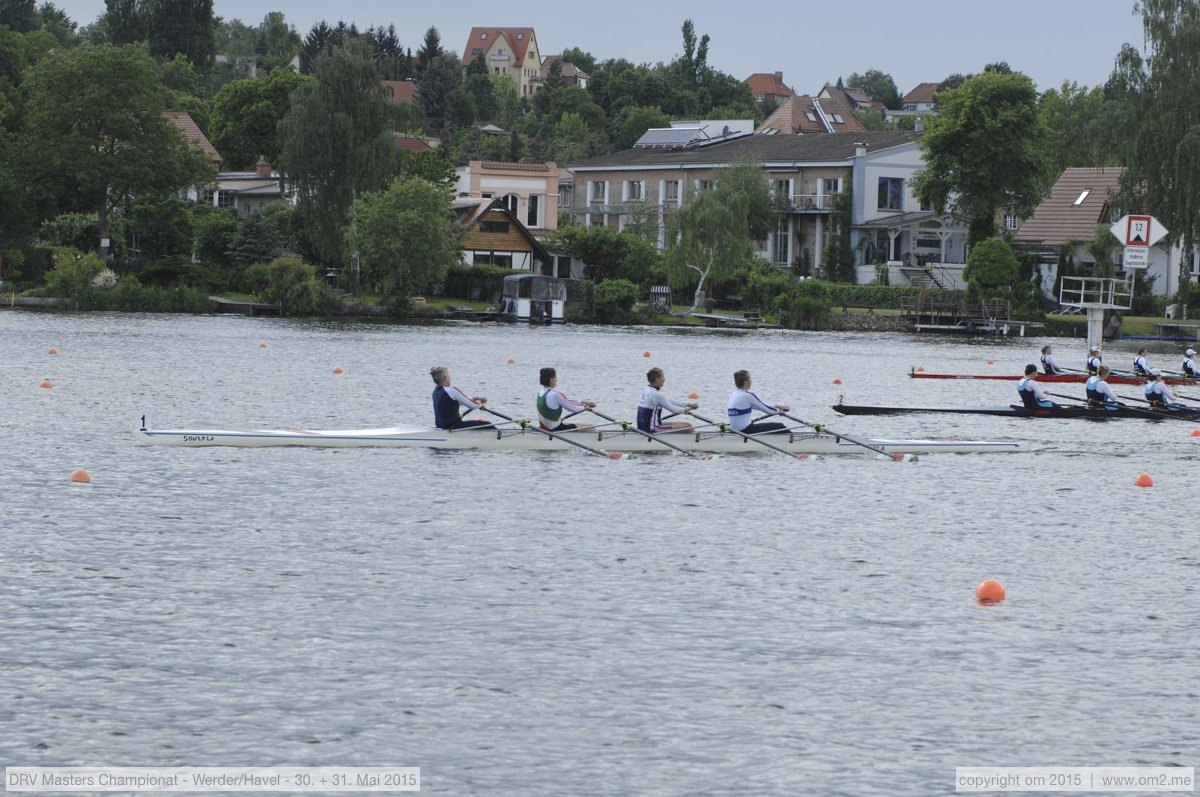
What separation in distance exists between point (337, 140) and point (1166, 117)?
137ft

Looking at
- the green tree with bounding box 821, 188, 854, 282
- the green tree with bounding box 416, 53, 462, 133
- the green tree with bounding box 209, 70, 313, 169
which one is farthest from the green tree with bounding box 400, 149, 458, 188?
the green tree with bounding box 416, 53, 462, 133

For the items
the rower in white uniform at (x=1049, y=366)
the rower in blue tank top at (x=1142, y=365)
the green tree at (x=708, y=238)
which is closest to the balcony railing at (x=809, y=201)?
the green tree at (x=708, y=238)

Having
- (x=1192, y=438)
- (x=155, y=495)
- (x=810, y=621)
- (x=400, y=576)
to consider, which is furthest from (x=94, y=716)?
(x=1192, y=438)

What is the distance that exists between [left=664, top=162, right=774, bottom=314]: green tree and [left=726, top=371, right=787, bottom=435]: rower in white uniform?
59002mm

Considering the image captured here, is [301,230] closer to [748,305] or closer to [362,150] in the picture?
[362,150]

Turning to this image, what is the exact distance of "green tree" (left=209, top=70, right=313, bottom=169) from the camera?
11769 centimetres

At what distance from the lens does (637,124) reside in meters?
155

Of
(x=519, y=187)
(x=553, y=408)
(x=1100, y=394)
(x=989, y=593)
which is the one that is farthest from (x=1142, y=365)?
(x=519, y=187)

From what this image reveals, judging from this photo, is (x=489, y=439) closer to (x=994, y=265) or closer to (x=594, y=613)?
(x=594, y=613)

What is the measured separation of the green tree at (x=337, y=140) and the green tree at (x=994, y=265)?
107 ft

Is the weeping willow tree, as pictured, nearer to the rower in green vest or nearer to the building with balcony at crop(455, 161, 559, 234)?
the building with balcony at crop(455, 161, 559, 234)

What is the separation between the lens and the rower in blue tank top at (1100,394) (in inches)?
1305

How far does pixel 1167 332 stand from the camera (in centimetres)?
7694

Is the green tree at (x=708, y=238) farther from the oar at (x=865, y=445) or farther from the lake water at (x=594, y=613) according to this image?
the oar at (x=865, y=445)
